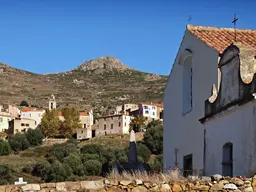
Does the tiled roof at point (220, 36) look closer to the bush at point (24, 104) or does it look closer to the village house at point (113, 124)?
the village house at point (113, 124)

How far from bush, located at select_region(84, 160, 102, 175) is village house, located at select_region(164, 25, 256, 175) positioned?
56889mm

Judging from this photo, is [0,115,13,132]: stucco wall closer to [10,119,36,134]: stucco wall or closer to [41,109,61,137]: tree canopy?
[10,119,36,134]: stucco wall

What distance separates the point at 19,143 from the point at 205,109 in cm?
10232

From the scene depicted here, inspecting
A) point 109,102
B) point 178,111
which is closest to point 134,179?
point 178,111

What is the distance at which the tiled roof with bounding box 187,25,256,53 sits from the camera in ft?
53.1

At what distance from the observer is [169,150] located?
19.9 metres

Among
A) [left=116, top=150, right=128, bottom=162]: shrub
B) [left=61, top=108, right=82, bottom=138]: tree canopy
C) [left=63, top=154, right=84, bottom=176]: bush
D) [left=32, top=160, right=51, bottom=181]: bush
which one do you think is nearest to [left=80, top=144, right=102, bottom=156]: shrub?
[left=63, top=154, right=84, bottom=176]: bush

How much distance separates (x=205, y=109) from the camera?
48.7 feet

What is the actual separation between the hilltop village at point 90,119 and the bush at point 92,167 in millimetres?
53315

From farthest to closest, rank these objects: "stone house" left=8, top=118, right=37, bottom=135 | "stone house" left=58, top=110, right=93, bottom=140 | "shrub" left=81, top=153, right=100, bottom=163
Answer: "stone house" left=8, top=118, right=37, bottom=135, "stone house" left=58, top=110, right=93, bottom=140, "shrub" left=81, top=153, right=100, bottom=163

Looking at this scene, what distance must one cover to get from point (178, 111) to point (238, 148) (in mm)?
6255

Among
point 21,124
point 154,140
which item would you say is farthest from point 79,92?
point 154,140

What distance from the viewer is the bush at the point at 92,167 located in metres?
76.5

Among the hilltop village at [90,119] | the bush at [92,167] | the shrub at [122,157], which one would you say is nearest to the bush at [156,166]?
the shrub at [122,157]
